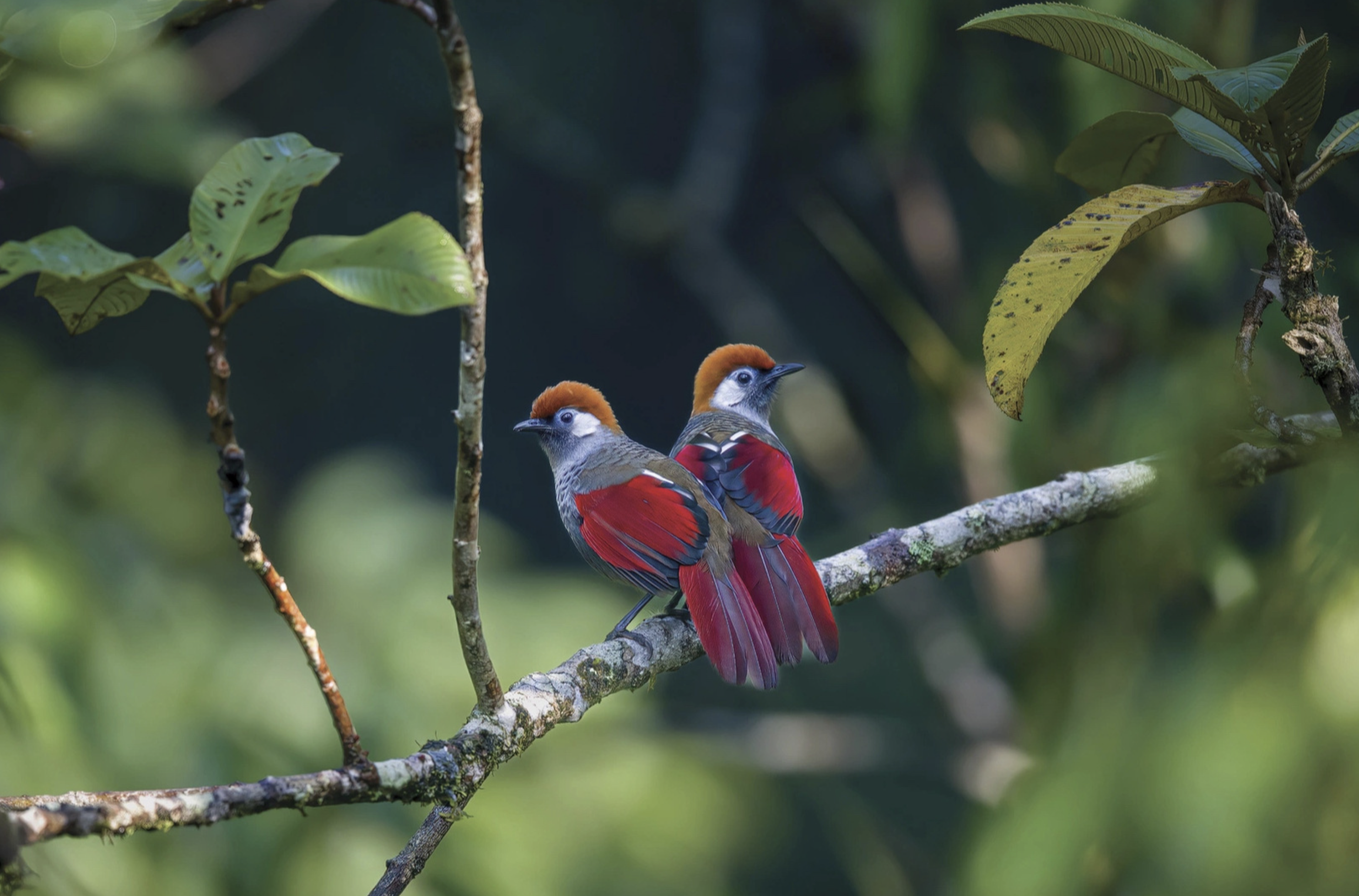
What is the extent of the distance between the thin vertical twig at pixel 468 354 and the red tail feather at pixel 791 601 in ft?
2.49

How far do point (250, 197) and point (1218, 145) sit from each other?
3.57 feet

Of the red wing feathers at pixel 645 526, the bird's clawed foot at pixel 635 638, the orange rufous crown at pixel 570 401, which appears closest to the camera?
the bird's clawed foot at pixel 635 638

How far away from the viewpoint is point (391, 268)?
0.83 m

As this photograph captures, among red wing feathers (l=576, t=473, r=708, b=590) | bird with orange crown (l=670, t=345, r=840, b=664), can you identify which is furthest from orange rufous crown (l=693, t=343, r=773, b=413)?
red wing feathers (l=576, t=473, r=708, b=590)

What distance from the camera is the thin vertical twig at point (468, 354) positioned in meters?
0.84

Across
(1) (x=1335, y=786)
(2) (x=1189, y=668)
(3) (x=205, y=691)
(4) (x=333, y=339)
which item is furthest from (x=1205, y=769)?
(4) (x=333, y=339)

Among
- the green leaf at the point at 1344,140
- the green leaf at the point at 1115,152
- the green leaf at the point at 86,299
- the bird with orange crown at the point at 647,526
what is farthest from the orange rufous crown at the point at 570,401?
the green leaf at the point at 1344,140

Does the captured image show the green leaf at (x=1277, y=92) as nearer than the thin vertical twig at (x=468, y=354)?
No

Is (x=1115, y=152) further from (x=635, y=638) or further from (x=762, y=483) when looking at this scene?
(x=635, y=638)

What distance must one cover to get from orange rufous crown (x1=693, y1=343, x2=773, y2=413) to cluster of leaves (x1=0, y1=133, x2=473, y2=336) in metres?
1.83

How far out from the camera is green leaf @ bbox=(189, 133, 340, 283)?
841 mm

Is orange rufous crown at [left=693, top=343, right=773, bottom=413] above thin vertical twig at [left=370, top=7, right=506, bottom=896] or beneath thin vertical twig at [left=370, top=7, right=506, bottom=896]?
above

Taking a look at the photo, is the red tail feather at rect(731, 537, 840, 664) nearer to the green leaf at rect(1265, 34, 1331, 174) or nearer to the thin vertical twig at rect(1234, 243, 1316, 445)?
the thin vertical twig at rect(1234, 243, 1316, 445)

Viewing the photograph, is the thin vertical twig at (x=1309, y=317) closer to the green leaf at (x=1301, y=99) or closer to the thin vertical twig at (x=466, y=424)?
the green leaf at (x=1301, y=99)
